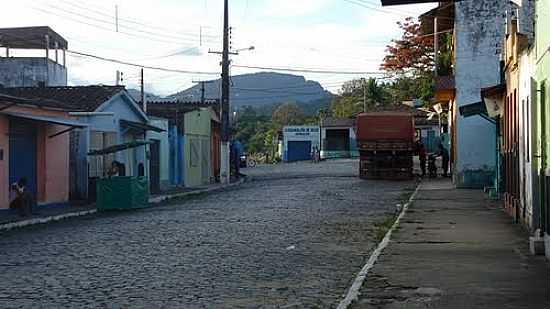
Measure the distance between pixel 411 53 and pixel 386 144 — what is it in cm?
1427

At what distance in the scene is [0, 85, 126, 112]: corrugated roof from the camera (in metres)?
29.9

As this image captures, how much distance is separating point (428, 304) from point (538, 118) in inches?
194

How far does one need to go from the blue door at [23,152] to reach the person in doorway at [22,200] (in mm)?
1481

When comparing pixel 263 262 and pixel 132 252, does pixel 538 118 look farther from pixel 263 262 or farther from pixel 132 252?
pixel 132 252

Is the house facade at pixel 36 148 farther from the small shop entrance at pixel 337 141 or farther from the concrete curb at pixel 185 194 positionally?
the small shop entrance at pixel 337 141

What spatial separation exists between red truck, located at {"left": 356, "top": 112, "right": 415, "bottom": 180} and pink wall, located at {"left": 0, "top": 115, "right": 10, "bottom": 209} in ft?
64.9

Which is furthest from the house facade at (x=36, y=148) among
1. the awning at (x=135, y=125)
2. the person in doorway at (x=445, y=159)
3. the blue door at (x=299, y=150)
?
the blue door at (x=299, y=150)

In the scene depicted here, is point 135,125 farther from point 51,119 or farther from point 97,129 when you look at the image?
point 51,119

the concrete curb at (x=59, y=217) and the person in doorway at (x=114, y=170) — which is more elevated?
the person in doorway at (x=114, y=170)

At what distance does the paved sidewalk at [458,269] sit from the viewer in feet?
30.6

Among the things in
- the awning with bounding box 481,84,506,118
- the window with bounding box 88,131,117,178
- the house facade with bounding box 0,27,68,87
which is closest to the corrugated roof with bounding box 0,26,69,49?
the house facade with bounding box 0,27,68,87

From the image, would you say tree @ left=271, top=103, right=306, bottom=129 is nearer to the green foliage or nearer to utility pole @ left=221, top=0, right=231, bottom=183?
the green foliage

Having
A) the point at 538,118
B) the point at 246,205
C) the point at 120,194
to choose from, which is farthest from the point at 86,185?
the point at 538,118

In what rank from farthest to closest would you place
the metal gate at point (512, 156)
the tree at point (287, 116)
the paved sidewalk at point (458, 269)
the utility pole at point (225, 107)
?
1. the tree at point (287, 116)
2. the utility pole at point (225, 107)
3. the metal gate at point (512, 156)
4. the paved sidewalk at point (458, 269)
